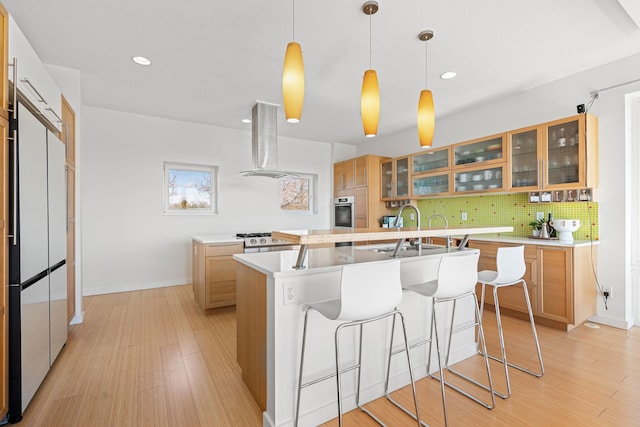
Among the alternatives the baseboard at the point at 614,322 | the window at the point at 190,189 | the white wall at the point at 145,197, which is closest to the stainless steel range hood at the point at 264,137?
the white wall at the point at 145,197

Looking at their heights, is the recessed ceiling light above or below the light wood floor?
above

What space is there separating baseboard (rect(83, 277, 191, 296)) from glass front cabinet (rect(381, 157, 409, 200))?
3.67 metres

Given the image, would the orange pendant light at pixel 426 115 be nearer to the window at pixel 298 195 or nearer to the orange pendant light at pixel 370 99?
the orange pendant light at pixel 370 99

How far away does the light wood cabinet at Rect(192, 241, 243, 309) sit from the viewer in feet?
11.1

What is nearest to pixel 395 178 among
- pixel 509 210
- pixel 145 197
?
pixel 509 210

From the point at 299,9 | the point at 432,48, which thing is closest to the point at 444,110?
the point at 432,48

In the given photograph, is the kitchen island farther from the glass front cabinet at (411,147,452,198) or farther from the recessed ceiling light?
the glass front cabinet at (411,147,452,198)

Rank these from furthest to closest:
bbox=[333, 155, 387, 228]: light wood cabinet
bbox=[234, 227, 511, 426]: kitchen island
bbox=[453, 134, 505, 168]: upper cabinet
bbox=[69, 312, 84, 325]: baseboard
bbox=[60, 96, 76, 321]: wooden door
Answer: bbox=[333, 155, 387, 228]: light wood cabinet < bbox=[453, 134, 505, 168]: upper cabinet < bbox=[69, 312, 84, 325]: baseboard < bbox=[60, 96, 76, 321]: wooden door < bbox=[234, 227, 511, 426]: kitchen island

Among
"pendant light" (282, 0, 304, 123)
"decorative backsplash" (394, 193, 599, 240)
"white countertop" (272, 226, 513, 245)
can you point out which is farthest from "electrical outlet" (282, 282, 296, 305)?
"decorative backsplash" (394, 193, 599, 240)

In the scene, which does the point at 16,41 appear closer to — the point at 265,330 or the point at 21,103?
the point at 21,103

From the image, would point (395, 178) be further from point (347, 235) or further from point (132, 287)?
point (132, 287)

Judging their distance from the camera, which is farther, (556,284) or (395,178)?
(395,178)

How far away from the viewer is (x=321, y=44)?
258 cm

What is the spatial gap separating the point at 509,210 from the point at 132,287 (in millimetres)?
5337
